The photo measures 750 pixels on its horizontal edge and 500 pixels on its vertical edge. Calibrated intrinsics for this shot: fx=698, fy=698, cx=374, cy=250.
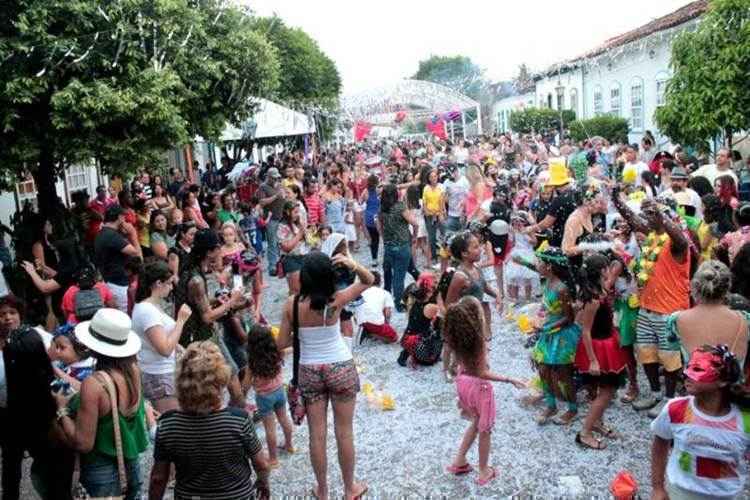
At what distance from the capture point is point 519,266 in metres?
8.77

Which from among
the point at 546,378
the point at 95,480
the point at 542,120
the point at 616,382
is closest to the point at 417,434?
the point at 546,378

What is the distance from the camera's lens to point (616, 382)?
4992 mm

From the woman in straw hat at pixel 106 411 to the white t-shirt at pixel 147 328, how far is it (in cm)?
73

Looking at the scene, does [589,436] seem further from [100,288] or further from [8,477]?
[100,288]

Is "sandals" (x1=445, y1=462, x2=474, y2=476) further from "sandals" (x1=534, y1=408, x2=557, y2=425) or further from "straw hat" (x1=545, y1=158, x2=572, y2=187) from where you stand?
"straw hat" (x1=545, y1=158, x2=572, y2=187)

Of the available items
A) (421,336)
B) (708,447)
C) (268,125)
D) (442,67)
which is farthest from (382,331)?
(442,67)

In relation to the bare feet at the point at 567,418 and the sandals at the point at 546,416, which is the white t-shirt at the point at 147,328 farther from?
the bare feet at the point at 567,418

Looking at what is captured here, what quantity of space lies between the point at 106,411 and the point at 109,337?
37cm

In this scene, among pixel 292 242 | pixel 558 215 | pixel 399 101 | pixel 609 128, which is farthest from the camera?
pixel 399 101

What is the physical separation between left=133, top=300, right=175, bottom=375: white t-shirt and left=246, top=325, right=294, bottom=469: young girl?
58 cm

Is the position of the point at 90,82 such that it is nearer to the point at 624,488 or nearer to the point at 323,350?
the point at 323,350

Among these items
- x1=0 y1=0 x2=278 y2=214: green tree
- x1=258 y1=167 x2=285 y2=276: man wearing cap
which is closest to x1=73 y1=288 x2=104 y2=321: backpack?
x1=0 y1=0 x2=278 y2=214: green tree

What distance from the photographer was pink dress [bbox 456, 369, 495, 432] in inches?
183

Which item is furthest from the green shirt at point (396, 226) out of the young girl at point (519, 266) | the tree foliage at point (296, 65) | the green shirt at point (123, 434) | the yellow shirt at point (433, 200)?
the tree foliage at point (296, 65)
